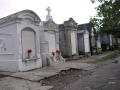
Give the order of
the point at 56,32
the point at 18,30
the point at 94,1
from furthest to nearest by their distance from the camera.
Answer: the point at 56,32, the point at 18,30, the point at 94,1

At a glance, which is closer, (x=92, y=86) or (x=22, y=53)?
(x=92, y=86)

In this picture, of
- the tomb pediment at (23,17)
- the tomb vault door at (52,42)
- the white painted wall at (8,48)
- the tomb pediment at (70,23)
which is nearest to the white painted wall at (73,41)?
the tomb pediment at (70,23)

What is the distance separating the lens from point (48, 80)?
6.47m

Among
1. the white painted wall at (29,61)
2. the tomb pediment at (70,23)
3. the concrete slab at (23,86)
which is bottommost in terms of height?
the concrete slab at (23,86)

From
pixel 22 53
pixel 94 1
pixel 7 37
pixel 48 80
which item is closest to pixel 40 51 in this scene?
pixel 22 53

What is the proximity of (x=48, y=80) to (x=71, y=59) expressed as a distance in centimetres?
670

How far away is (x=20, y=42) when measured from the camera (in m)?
8.04

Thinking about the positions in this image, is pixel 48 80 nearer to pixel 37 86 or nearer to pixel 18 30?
pixel 37 86

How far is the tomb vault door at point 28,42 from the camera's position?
27.5ft

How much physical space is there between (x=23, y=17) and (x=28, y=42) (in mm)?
1615

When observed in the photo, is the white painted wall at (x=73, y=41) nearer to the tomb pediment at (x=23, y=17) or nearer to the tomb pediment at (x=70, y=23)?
the tomb pediment at (x=70, y=23)

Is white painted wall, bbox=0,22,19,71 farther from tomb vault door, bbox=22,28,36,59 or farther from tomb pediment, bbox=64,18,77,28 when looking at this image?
tomb pediment, bbox=64,18,77,28

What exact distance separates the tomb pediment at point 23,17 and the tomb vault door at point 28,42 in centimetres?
75

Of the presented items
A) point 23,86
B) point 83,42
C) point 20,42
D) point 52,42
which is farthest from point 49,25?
point 23,86
